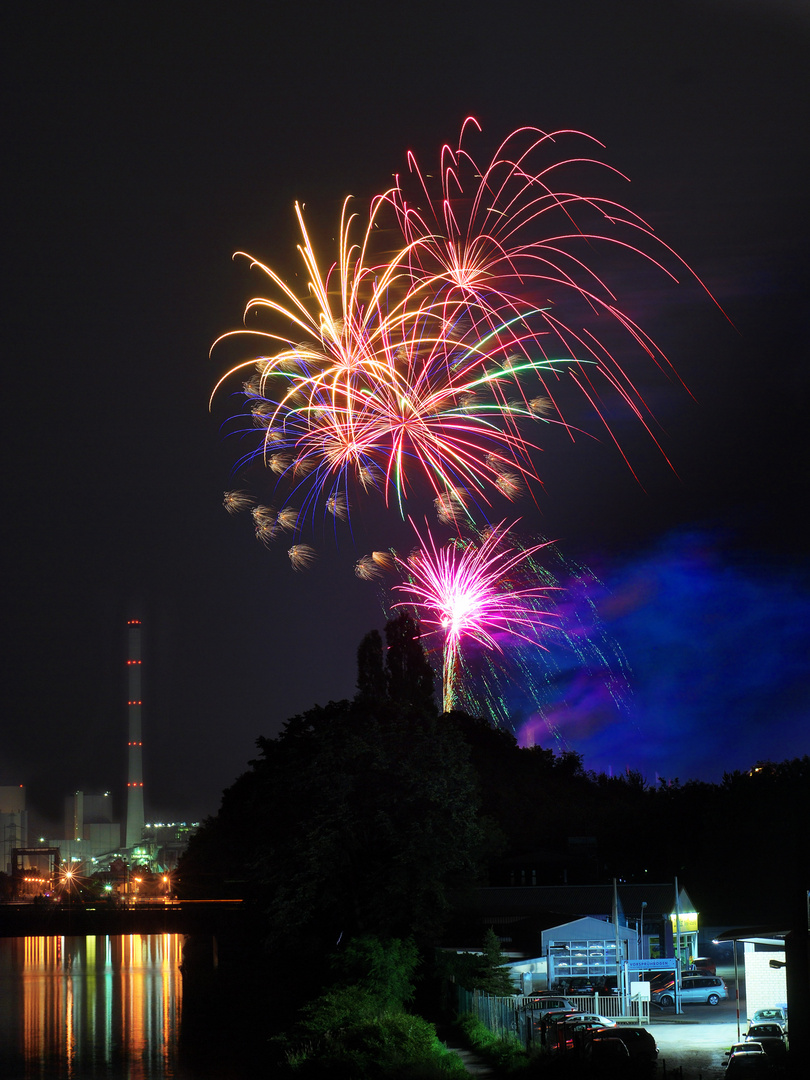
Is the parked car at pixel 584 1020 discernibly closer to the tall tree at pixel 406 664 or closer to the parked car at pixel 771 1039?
the parked car at pixel 771 1039

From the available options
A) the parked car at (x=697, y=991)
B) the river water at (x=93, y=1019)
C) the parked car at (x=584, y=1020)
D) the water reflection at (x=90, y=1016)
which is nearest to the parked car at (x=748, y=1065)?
the parked car at (x=584, y=1020)

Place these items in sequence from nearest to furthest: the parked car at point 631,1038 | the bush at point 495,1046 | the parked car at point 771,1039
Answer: the parked car at point 771,1039 < the parked car at point 631,1038 < the bush at point 495,1046

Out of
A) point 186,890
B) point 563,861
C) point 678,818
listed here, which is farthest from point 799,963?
point 186,890

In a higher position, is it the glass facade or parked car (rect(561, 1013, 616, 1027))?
parked car (rect(561, 1013, 616, 1027))

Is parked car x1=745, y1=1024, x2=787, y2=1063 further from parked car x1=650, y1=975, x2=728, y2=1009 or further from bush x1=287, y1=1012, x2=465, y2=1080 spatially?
parked car x1=650, y1=975, x2=728, y2=1009

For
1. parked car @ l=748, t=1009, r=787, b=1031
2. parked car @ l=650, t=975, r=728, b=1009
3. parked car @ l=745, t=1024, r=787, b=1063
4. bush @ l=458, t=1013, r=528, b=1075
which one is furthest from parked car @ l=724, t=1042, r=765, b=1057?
parked car @ l=650, t=975, r=728, b=1009

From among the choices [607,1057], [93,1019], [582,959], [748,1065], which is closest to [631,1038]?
[748,1065]
